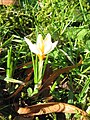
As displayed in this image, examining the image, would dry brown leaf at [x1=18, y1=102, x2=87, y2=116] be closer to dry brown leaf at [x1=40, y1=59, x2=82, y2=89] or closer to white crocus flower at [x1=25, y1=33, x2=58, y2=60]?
dry brown leaf at [x1=40, y1=59, x2=82, y2=89]

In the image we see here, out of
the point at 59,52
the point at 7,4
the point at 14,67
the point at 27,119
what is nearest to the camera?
the point at 27,119

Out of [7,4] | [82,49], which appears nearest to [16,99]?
[82,49]

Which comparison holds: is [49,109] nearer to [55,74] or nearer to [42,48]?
[55,74]

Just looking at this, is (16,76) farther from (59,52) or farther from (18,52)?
(59,52)

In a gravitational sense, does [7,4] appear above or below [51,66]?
above

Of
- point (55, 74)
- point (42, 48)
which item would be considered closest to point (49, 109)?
point (55, 74)

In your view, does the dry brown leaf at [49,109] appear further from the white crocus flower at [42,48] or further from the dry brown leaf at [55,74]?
the white crocus flower at [42,48]

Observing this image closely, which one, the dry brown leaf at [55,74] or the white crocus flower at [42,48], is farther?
the dry brown leaf at [55,74]

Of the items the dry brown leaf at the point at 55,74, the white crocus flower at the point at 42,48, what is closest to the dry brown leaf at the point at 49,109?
the dry brown leaf at the point at 55,74

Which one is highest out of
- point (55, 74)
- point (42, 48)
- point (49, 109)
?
point (42, 48)
